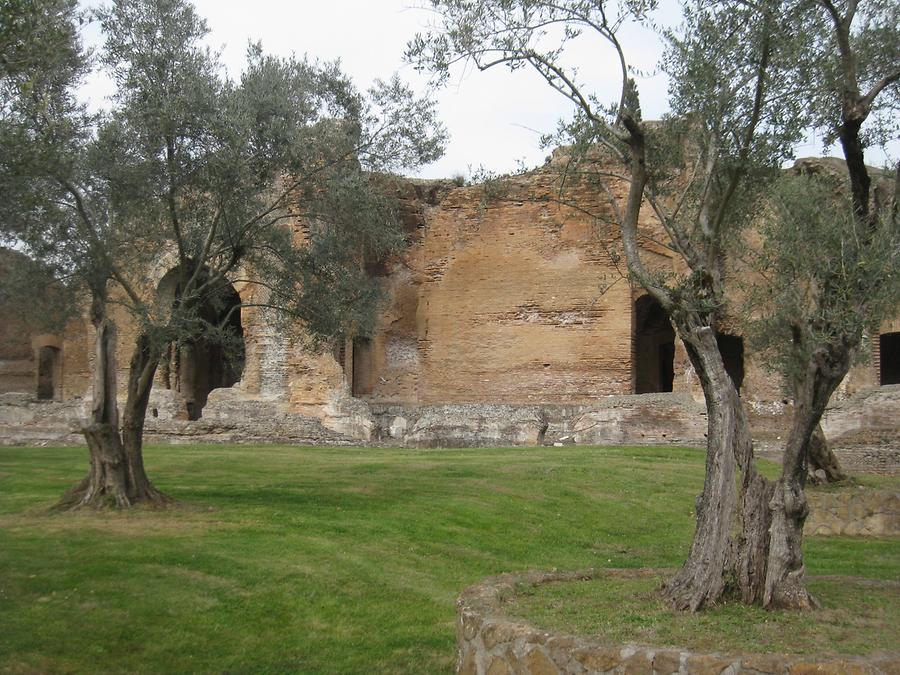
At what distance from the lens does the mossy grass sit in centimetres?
605

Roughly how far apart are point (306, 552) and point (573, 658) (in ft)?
16.5

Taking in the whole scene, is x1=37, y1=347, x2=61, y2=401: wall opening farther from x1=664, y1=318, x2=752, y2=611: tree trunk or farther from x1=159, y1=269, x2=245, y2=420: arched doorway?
x1=664, y1=318, x2=752, y2=611: tree trunk

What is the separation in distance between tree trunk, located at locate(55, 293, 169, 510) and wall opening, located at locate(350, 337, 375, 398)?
647 inches

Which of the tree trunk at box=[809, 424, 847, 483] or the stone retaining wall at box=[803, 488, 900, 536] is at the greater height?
the tree trunk at box=[809, 424, 847, 483]

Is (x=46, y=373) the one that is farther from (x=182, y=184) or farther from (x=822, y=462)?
(x=822, y=462)

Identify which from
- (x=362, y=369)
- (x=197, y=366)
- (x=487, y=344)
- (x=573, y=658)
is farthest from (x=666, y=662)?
(x=197, y=366)

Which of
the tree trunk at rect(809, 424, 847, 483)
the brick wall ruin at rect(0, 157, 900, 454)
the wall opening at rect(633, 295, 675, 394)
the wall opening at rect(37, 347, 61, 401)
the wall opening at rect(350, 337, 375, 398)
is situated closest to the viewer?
the tree trunk at rect(809, 424, 847, 483)

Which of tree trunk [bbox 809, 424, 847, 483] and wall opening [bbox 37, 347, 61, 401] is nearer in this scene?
tree trunk [bbox 809, 424, 847, 483]

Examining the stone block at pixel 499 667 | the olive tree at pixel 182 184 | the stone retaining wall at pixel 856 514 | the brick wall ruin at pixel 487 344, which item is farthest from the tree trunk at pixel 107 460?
the brick wall ruin at pixel 487 344

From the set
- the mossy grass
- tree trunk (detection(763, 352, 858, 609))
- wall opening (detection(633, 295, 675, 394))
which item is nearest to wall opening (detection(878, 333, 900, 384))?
wall opening (detection(633, 295, 675, 394))

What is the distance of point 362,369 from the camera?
29031 millimetres

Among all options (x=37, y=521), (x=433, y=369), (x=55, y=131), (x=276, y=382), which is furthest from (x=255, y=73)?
(x=433, y=369)

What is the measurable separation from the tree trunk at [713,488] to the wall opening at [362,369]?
2166 cm

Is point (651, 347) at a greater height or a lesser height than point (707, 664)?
greater
